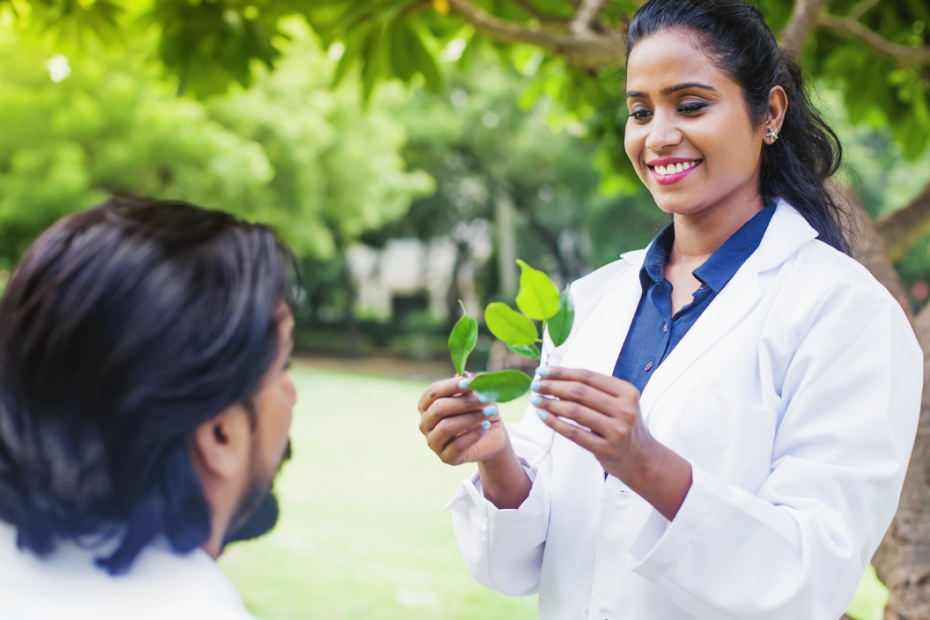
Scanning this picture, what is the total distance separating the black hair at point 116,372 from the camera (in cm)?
92

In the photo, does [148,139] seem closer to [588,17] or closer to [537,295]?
[588,17]

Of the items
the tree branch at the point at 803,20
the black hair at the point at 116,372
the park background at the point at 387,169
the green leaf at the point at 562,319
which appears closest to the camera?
the black hair at the point at 116,372

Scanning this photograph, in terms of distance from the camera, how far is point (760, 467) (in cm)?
125

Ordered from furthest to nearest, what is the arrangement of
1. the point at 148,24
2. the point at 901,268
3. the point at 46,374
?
the point at 901,268 → the point at 148,24 → the point at 46,374

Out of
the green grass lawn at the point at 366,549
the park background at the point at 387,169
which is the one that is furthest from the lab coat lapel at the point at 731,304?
the green grass lawn at the point at 366,549

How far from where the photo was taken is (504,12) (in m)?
3.22

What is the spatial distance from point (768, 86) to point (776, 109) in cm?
6

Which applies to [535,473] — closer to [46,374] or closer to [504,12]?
[46,374]

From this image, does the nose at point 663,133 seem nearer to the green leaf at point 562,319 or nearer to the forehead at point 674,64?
the forehead at point 674,64

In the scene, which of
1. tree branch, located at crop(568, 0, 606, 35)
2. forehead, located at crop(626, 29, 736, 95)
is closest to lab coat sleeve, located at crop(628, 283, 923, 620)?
forehead, located at crop(626, 29, 736, 95)

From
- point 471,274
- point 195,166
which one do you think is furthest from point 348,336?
point 195,166

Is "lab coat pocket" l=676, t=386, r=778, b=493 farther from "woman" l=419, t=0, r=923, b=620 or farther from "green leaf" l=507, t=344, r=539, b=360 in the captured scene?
"green leaf" l=507, t=344, r=539, b=360

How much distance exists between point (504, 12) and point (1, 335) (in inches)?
106

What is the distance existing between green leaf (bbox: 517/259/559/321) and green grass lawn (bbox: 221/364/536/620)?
12.7 ft
